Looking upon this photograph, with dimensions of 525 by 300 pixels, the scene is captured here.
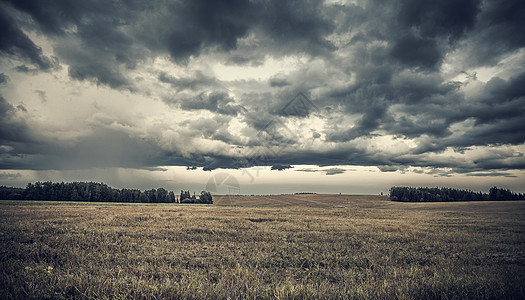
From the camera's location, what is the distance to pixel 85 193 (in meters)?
92.4

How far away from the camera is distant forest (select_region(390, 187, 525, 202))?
95.8 metres

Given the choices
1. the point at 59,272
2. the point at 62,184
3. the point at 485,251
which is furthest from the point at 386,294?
the point at 62,184

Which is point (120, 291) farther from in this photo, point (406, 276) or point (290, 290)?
point (406, 276)

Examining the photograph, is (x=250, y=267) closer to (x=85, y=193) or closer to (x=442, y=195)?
(x=85, y=193)

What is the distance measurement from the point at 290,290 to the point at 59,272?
6668 millimetres

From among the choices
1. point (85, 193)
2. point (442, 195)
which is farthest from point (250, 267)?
point (442, 195)

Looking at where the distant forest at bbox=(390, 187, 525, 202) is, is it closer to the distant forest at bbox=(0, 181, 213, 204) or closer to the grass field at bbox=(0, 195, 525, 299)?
the distant forest at bbox=(0, 181, 213, 204)

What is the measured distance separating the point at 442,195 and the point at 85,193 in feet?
455

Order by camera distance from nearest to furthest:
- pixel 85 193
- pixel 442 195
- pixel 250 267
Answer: pixel 250 267, pixel 85 193, pixel 442 195

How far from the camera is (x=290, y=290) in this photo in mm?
5375

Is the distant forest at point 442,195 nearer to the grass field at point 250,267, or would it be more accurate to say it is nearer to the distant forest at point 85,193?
the distant forest at point 85,193

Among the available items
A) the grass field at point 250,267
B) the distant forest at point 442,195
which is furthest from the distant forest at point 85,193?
the grass field at point 250,267

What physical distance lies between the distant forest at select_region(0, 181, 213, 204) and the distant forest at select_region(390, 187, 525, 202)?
7703 centimetres

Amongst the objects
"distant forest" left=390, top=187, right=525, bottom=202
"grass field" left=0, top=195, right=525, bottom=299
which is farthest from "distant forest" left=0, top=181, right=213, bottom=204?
"grass field" left=0, top=195, right=525, bottom=299
